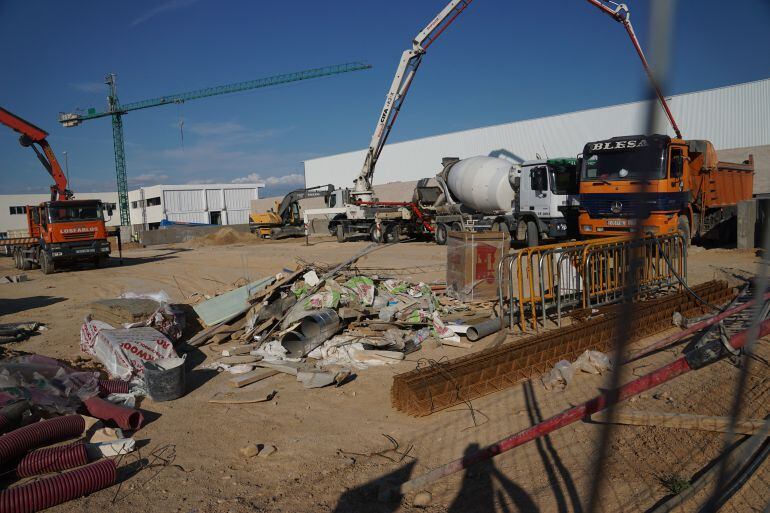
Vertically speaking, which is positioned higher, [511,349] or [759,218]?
[759,218]

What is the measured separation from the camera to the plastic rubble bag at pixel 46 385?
18.2 feet

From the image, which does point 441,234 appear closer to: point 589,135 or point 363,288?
point 363,288

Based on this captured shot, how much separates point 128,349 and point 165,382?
3.92 ft

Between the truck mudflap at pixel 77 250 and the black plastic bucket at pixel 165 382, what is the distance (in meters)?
14.7

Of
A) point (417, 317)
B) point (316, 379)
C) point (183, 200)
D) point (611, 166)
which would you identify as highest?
point (183, 200)

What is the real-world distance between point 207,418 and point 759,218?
667 inches

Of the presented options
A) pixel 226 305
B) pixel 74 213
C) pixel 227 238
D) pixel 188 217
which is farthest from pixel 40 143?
pixel 188 217

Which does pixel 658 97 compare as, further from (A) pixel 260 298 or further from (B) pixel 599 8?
(B) pixel 599 8

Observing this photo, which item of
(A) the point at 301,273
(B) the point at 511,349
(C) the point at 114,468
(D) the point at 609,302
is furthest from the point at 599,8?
(C) the point at 114,468

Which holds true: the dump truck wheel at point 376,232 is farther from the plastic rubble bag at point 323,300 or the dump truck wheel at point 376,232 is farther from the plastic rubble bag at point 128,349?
the plastic rubble bag at point 128,349

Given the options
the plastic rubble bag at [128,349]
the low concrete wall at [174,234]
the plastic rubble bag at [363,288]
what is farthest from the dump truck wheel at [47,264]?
the low concrete wall at [174,234]

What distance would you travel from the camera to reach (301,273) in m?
9.73

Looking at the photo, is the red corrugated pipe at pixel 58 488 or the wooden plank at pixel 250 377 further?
the wooden plank at pixel 250 377

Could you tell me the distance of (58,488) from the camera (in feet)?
13.2
